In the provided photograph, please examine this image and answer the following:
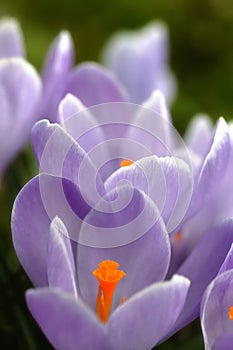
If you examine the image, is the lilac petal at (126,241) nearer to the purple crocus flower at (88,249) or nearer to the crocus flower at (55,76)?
the purple crocus flower at (88,249)

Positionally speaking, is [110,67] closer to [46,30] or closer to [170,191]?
[170,191]

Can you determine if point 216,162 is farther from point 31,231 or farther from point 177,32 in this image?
point 177,32

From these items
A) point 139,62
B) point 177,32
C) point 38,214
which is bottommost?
point 177,32

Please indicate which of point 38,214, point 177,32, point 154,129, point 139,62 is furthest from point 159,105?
point 177,32

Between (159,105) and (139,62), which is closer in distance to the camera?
(159,105)

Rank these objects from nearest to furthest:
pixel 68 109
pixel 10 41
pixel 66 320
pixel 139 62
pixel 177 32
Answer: pixel 66 320 → pixel 68 109 → pixel 10 41 → pixel 139 62 → pixel 177 32

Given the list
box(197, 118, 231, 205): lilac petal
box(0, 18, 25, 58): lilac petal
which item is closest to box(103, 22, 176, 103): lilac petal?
box(0, 18, 25, 58): lilac petal

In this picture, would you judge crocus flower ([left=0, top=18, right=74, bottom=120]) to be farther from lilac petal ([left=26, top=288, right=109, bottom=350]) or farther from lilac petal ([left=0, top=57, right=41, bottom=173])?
lilac petal ([left=26, top=288, right=109, bottom=350])

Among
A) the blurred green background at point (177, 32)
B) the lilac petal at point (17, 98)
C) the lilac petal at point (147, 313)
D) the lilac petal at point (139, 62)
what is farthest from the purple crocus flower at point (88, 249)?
the blurred green background at point (177, 32)

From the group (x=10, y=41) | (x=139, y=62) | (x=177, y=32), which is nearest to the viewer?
(x=10, y=41)
